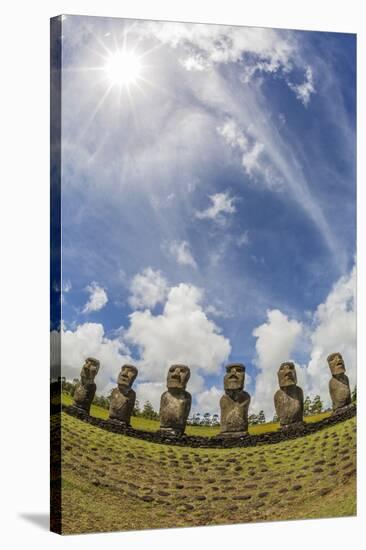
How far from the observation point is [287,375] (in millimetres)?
13367

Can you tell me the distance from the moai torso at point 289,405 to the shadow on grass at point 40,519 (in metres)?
2.61

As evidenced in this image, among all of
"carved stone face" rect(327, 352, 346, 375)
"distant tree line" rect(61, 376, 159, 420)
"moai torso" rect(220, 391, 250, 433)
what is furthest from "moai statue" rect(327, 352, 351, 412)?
"distant tree line" rect(61, 376, 159, 420)

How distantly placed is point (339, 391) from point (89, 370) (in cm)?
285

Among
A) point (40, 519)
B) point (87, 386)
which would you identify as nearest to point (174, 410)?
point (87, 386)

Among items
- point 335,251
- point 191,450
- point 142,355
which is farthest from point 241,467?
point 335,251

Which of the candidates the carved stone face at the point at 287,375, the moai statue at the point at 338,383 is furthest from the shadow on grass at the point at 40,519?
the moai statue at the point at 338,383

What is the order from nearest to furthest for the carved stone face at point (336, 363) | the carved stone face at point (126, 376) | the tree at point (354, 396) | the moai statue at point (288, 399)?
the carved stone face at point (126, 376) < the moai statue at point (288, 399) < the carved stone face at point (336, 363) < the tree at point (354, 396)

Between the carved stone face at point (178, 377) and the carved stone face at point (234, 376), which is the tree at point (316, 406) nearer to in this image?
the carved stone face at point (234, 376)

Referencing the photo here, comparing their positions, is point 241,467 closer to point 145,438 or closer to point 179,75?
point 145,438

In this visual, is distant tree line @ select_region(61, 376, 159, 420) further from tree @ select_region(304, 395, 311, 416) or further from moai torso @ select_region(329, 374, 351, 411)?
moai torso @ select_region(329, 374, 351, 411)

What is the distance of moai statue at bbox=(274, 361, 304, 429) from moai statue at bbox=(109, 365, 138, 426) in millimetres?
1616

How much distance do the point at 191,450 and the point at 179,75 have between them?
3.75 m

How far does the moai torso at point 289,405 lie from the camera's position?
13.3 meters

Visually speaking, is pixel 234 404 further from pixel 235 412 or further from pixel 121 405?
pixel 121 405
